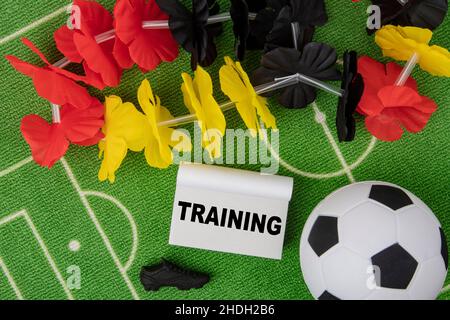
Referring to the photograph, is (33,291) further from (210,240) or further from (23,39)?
(23,39)

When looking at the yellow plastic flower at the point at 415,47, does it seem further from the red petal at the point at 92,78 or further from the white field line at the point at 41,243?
the white field line at the point at 41,243

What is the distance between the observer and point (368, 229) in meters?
0.98

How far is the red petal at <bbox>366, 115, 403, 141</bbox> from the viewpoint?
3.61 feet

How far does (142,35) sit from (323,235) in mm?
540

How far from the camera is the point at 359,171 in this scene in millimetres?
1185

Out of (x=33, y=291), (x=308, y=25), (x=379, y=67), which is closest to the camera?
(x=308, y=25)

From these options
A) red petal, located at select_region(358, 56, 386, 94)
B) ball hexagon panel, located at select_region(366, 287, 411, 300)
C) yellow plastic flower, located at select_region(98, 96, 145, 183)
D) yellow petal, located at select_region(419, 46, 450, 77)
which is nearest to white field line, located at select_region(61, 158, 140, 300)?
yellow plastic flower, located at select_region(98, 96, 145, 183)

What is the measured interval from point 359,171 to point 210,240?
377mm

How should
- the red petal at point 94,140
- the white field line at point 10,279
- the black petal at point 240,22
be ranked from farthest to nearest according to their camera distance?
the white field line at point 10,279 → the red petal at point 94,140 → the black petal at point 240,22

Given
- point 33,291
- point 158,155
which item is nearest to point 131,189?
point 158,155

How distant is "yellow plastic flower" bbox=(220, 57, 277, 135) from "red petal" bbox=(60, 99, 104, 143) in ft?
0.95

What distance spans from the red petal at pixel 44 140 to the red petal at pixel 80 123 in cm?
2

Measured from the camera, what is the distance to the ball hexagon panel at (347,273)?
0.98 m

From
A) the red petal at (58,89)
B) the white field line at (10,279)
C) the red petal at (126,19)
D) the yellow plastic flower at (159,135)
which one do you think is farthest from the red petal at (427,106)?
the white field line at (10,279)
